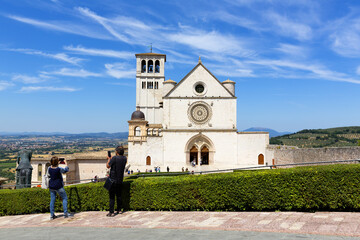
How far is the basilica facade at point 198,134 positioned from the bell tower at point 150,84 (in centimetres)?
1429

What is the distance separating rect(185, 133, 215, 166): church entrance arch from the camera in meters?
38.0

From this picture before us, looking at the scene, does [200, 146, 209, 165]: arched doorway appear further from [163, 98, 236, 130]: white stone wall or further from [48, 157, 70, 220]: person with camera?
[48, 157, 70, 220]: person with camera

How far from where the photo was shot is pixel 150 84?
2121 inches

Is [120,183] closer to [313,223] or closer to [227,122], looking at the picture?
[313,223]

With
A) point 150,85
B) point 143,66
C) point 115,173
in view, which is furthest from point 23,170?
point 143,66

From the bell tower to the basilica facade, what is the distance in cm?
1429

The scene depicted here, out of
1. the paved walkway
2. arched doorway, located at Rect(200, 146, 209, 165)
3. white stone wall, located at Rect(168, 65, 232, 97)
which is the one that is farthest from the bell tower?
the paved walkway

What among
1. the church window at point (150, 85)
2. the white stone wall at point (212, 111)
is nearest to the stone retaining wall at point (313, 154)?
the white stone wall at point (212, 111)

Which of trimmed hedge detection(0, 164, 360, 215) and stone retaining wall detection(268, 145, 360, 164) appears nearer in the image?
trimmed hedge detection(0, 164, 360, 215)

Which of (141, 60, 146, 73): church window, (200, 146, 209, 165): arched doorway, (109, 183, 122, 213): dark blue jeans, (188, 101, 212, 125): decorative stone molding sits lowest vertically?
(200, 146, 209, 165): arched doorway

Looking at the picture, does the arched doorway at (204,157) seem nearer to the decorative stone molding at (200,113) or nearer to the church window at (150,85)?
the decorative stone molding at (200,113)

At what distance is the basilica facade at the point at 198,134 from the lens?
3769 centimetres

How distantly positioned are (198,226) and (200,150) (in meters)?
30.4

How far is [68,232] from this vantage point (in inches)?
319
